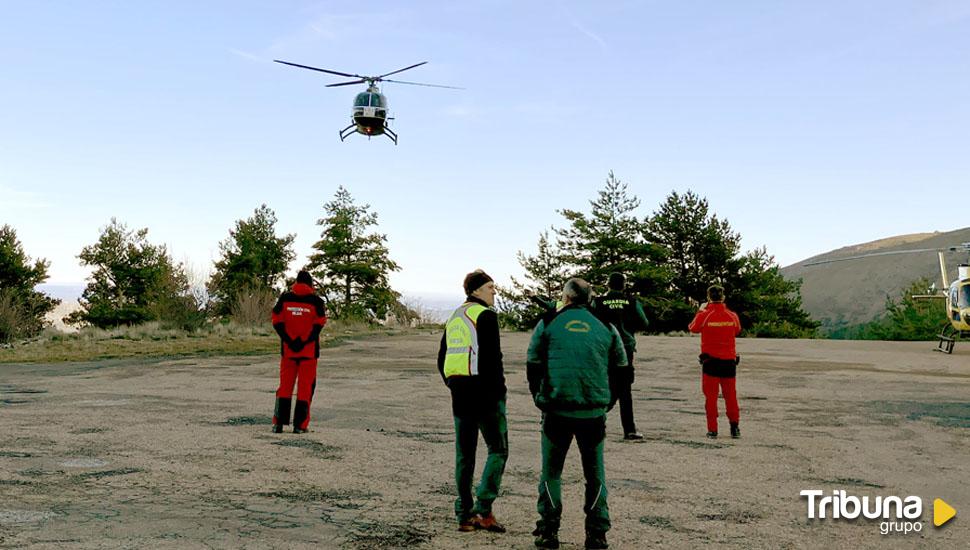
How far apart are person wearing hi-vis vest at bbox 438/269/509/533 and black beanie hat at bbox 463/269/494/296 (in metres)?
0.18

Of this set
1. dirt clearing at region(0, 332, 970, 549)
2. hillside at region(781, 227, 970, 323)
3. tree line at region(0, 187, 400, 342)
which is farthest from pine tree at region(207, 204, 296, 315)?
hillside at region(781, 227, 970, 323)

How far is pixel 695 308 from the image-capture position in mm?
58969

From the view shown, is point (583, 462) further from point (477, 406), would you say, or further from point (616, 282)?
point (616, 282)

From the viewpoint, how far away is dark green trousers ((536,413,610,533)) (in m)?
5.25

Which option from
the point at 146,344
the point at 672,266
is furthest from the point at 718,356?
the point at 672,266

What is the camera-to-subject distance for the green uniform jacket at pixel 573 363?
17.5 feet

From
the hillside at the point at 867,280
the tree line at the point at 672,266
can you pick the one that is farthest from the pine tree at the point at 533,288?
the hillside at the point at 867,280

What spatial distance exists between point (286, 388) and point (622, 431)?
14.8ft

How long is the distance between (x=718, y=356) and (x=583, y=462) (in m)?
5.07

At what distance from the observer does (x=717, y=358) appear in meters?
9.89

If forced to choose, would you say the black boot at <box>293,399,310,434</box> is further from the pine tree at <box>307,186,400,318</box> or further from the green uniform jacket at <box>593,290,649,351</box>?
the pine tree at <box>307,186,400,318</box>

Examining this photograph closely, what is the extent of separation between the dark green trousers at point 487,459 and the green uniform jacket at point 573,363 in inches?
16.0

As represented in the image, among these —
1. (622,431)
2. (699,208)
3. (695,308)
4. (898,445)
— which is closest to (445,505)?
(622,431)

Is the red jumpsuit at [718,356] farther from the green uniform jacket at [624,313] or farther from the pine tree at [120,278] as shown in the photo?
the pine tree at [120,278]
